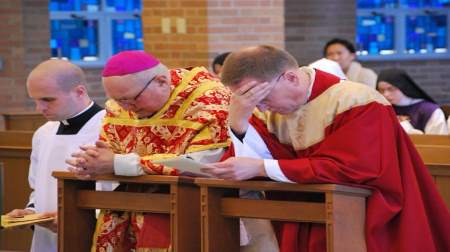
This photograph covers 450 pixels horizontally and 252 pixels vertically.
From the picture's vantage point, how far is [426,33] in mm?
15961

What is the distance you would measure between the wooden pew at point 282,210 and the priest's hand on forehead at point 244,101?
0.26 metres

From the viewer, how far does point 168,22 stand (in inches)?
400

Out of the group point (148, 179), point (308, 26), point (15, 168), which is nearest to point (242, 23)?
point (15, 168)

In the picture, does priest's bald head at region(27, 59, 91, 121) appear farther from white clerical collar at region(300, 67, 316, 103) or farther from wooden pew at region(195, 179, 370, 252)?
white clerical collar at region(300, 67, 316, 103)

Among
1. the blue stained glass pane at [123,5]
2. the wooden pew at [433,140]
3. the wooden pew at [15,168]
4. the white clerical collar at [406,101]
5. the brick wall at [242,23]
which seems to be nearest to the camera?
the wooden pew at [433,140]

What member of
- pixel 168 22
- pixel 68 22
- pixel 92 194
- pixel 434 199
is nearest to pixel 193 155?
pixel 92 194

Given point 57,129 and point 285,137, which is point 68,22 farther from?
point 285,137

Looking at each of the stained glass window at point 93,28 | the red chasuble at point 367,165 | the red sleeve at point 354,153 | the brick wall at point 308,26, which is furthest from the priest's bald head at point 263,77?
the stained glass window at point 93,28

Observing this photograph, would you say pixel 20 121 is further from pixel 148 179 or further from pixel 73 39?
pixel 148 179

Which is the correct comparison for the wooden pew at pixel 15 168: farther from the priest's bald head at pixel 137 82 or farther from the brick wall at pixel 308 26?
the brick wall at pixel 308 26

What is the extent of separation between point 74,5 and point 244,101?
35.6ft

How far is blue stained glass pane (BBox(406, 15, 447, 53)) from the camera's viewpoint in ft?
52.2

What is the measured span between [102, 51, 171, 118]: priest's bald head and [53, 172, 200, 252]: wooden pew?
1.10ft

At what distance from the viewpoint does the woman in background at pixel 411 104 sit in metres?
8.91
